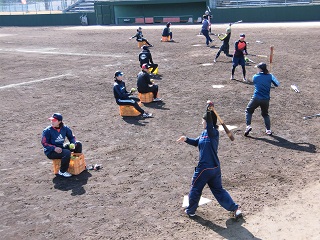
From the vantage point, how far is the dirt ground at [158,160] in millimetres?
7590

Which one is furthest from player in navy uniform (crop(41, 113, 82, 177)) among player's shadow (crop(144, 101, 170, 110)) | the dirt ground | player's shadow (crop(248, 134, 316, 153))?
player's shadow (crop(144, 101, 170, 110))

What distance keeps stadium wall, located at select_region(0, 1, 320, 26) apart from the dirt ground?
77.0 feet

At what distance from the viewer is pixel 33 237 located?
7.36 m

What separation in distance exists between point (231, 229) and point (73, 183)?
3.93 meters

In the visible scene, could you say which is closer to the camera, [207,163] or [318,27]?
[207,163]

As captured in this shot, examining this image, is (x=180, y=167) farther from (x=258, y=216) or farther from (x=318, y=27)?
(x=318, y=27)

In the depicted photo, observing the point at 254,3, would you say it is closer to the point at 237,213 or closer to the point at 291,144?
the point at 291,144

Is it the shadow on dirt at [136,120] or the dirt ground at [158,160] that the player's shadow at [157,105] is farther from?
the shadow on dirt at [136,120]

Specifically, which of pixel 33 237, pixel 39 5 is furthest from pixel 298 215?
pixel 39 5

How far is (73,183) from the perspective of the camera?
9477 millimetres

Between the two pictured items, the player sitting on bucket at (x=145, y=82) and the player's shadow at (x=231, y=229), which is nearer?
the player's shadow at (x=231, y=229)

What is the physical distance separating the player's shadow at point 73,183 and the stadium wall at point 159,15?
39.4 meters

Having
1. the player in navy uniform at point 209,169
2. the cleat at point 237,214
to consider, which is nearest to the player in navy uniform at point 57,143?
the player in navy uniform at point 209,169

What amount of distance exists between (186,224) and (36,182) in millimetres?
3957
